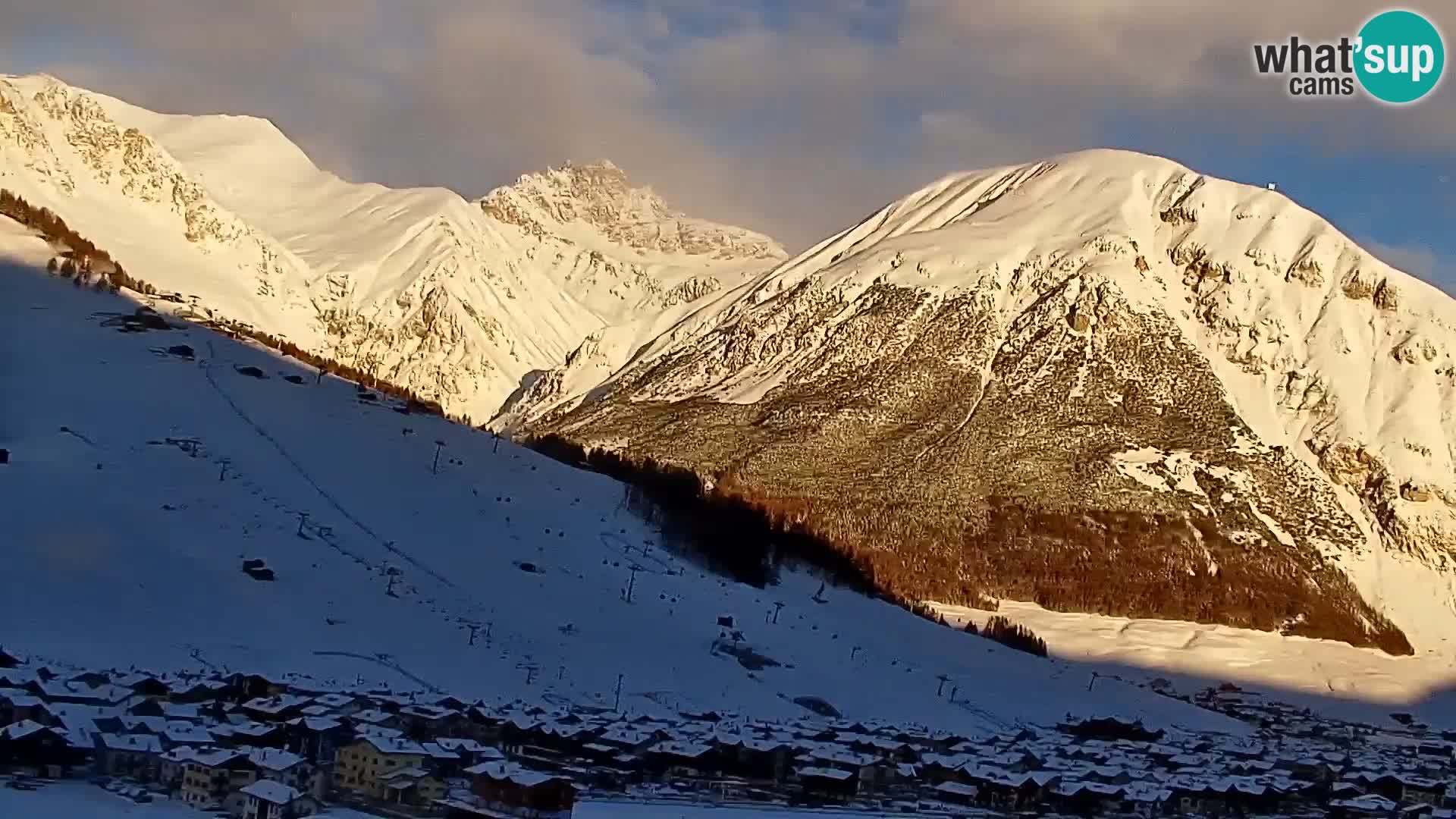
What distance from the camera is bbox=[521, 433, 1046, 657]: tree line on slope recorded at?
9594 centimetres

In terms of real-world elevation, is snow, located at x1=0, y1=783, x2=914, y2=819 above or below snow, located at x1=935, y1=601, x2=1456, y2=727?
below

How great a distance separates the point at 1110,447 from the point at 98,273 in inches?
3815

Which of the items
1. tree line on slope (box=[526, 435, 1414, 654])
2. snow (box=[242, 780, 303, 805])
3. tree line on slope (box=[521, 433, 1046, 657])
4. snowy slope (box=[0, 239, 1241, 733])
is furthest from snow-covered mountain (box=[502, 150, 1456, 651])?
snow (box=[242, 780, 303, 805])

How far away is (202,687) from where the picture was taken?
50625 millimetres

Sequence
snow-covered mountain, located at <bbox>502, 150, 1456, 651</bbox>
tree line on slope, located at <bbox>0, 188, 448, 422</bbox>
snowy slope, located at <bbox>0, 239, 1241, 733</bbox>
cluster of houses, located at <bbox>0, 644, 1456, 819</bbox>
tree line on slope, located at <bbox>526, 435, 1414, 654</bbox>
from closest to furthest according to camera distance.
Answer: cluster of houses, located at <bbox>0, 644, 1456, 819</bbox>, snowy slope, located at <bbox>0, 239, 1241, 733</bbox>, tree line on slope, located at <bbox>0, 188, 448, 422</bbox>, tree line on slope, located at <bbox>526, 435, 1414, 654</bbox>, snow-covered mountain, located at <bbox>502, 150, 1456, 651</bbox>

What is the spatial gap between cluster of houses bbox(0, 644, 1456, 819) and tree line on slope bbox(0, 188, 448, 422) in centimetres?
4801

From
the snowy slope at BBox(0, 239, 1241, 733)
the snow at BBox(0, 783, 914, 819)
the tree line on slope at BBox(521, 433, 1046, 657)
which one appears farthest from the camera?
the tree line on slope at BBox(521, 433, 1046, 657)

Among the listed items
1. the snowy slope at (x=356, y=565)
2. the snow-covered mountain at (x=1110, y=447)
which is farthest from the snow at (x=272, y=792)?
the snow-covered mountain at (x=1110, y=447)

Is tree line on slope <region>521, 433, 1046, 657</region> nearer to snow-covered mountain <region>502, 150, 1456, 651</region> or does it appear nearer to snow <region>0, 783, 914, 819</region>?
snow-covered mountain <region>502, 150, 1456, 651</region>

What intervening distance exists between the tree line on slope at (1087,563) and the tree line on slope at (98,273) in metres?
19.8

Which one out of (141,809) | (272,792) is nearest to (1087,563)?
(272,792)

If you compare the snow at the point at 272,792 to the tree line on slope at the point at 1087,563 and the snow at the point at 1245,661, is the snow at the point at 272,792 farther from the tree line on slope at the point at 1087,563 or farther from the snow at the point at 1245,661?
the tree line on slope at the point at 1087,563

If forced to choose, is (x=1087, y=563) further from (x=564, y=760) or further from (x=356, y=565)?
(x=564, y=760)

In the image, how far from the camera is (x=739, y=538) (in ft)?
332
